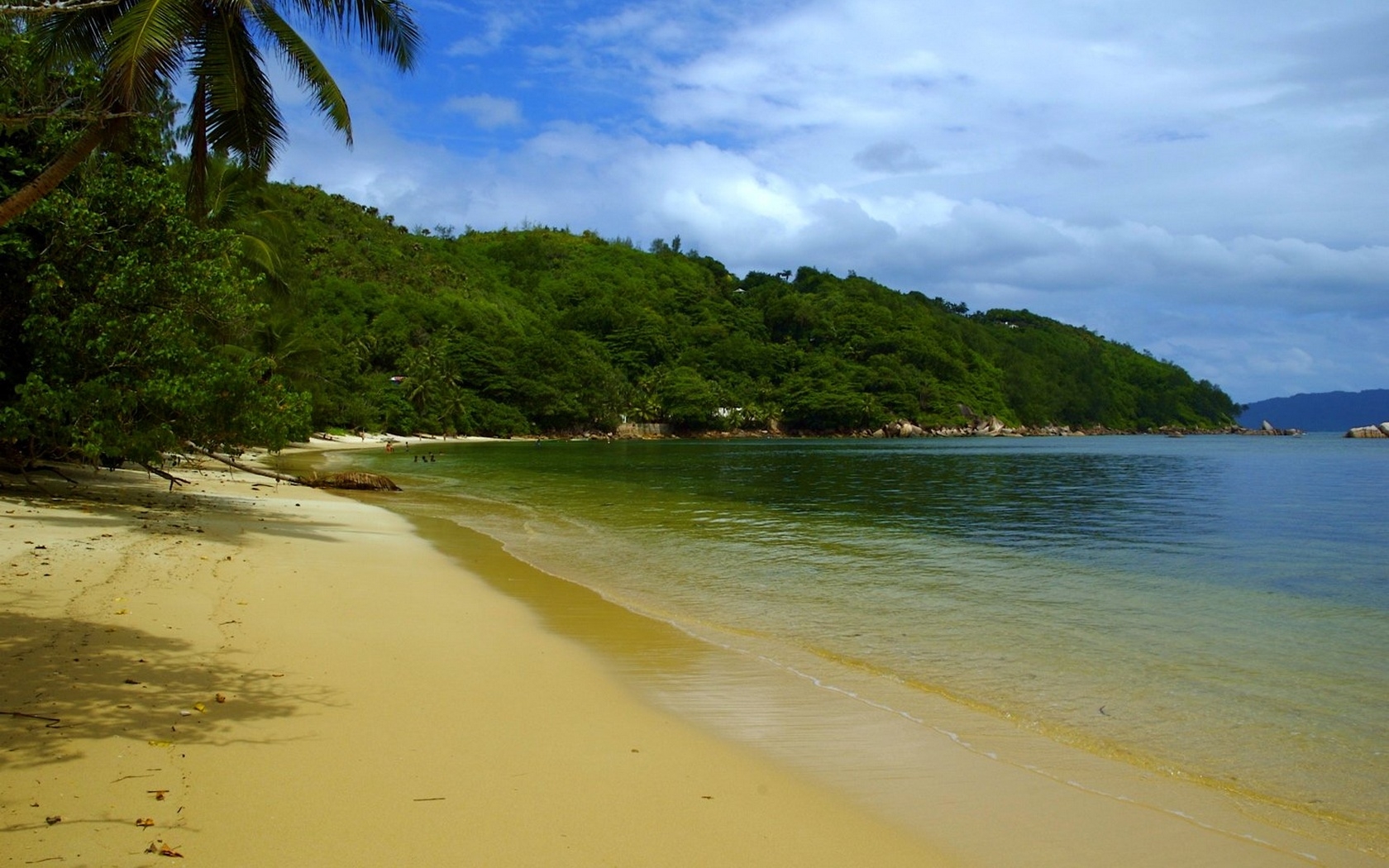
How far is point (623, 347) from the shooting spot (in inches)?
5344

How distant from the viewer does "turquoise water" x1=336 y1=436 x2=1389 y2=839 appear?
20.8ft

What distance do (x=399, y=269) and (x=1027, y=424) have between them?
118 metres

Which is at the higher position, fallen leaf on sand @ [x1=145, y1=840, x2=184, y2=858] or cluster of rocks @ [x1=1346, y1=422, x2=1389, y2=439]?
cluster of rocks @ [x1=1346, y1=422, x2=1389, y2=439]

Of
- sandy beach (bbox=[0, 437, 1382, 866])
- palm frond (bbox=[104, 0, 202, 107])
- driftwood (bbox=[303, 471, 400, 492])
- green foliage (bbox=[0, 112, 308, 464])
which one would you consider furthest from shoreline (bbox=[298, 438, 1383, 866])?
driftwood (bbox=[303, 471, 400, 492])

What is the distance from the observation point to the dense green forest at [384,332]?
12445 millimetres

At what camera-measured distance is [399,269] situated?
116312mm

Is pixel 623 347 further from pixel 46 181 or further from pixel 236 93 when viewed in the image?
pixel 46 181

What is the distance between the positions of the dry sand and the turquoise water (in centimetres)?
276

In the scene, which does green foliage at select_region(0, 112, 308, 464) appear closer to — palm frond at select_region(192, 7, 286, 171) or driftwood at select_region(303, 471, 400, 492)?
palm frond at select_region(192, 7, 286, 171)

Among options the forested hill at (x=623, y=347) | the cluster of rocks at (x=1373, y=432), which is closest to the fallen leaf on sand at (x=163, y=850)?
the forested hill at (x=623, y=347)

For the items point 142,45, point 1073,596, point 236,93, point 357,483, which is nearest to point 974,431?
point 357,483

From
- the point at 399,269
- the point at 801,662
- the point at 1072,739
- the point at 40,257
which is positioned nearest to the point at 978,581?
the point at 801,662

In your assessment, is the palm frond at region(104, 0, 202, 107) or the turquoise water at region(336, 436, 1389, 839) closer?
the turquoise water at region(336, 436, 1389, 839)

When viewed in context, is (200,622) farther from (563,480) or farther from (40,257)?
(563,480)
